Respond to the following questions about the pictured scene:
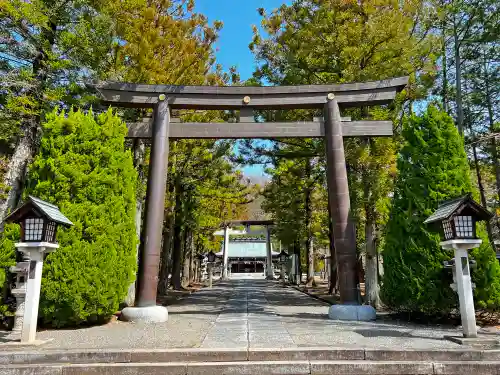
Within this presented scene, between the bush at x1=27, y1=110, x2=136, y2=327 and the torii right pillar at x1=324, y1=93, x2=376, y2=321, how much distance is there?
501 centimetres

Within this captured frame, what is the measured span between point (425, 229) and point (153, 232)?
6.25 meters

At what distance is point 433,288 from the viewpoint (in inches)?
289

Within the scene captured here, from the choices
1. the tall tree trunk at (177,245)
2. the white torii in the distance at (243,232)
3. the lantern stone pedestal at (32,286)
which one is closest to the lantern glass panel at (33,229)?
the lantern stone pedestal at (32,286)

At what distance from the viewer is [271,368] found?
4.95 m

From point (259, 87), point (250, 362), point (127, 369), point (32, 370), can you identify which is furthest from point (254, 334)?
point (259, 87)

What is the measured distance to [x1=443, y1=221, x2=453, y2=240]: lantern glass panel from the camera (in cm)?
635

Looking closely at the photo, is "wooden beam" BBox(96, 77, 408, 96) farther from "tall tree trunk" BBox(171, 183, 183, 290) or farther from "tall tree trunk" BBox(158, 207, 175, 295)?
"tall tree trunk" BBox(171, 183, 183, 290)

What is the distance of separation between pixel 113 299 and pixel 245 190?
13.3 meters

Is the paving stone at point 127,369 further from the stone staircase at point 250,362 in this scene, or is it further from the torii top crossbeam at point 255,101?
the torii top crossbeam at point 255,101

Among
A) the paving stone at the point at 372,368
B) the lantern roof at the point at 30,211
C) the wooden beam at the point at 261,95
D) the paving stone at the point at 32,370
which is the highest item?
the wooden beam at the point at 261,95

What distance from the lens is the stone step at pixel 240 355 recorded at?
517 cm

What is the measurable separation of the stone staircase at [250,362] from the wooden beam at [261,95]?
20.6 feet

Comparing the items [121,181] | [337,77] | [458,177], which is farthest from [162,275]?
[458,177]

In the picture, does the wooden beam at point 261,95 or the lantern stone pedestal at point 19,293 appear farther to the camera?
the wooden beam at point 261,95
